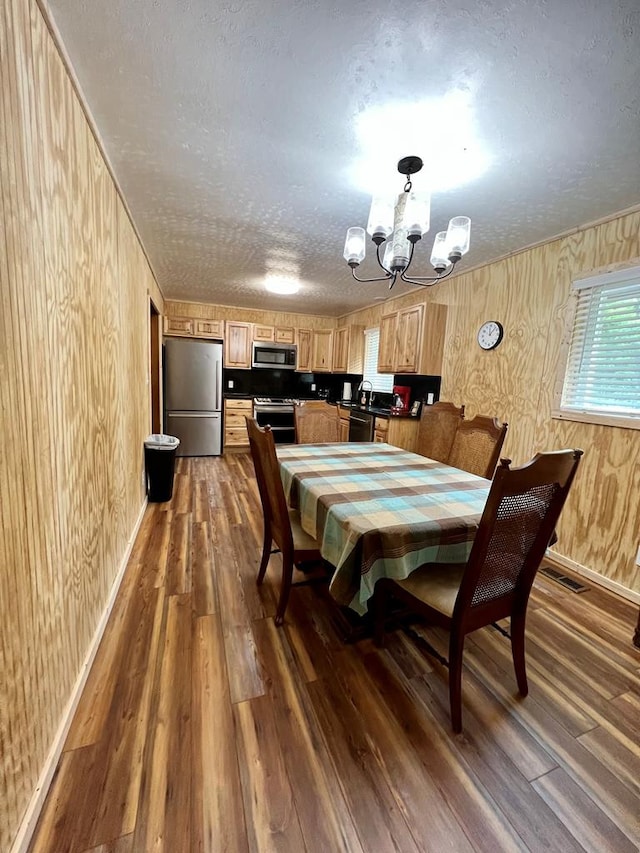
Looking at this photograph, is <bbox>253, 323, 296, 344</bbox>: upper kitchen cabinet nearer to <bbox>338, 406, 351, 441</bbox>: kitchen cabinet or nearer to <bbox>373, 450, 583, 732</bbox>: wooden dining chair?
<bbox>338, 406, 351, 441</bbox>: kitchen cabinet

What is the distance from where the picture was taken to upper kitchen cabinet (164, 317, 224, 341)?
5.26 metres

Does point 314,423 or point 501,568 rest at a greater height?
point 314,423

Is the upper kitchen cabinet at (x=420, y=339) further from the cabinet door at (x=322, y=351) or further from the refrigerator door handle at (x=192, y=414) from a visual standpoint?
the refrigerator door handle at (x=192, y=414)

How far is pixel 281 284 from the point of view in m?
4.10

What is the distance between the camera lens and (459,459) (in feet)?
8.25

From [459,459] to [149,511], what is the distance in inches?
108

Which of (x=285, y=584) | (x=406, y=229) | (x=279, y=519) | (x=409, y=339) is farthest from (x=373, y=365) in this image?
(x=285, y=584)

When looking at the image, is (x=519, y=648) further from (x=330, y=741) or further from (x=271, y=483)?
(x=271, y=483)

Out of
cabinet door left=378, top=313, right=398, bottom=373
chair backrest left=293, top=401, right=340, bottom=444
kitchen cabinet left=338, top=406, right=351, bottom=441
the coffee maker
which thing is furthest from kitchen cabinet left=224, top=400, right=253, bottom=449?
chair backrest left=293, top=401, right=340, bottom=444

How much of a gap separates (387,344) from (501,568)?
3463 mm

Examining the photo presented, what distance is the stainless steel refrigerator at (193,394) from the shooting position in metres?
4.74

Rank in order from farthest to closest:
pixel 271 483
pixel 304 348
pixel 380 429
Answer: pixel 304 348 → pixel 380 429 → pixel 271 483

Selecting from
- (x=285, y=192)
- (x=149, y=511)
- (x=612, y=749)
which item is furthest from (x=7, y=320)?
(x=149, y=511)

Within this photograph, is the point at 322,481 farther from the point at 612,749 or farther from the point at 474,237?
the point at 474,237
